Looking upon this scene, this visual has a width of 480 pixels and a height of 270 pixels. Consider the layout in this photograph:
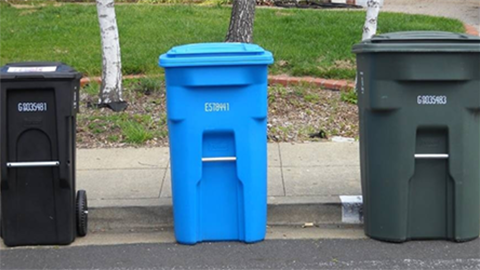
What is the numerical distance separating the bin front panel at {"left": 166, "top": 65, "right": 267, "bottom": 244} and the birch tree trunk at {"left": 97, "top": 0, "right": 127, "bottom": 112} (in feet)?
11.2

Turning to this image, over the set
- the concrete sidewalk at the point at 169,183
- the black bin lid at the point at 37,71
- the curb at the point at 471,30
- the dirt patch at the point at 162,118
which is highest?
the black bin lid at the point at 37,71

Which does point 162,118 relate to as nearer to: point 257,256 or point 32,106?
point 32,106

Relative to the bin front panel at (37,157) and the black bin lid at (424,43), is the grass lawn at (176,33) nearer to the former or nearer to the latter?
the black bin lid at (424,43)

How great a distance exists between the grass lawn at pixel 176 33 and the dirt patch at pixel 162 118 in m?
0.90

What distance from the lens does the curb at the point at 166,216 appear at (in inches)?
235

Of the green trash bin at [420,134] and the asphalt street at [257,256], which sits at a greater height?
the green trash bin at [420,134]

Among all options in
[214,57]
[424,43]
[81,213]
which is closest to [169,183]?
[81,213]

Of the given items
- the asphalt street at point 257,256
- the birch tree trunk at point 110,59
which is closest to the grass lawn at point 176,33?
the birch tree trunk at point 110,59

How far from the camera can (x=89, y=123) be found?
8383mm

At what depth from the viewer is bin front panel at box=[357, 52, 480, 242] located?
5211mm

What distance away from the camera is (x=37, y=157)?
5355 mm

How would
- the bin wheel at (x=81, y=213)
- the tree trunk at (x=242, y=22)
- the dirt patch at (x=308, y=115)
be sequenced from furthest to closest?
1. the tree trunk at (x=242, y=22)
2. the dirt patch at (x=308, y=115)
3. the bin wheel at (x=81, y=213)

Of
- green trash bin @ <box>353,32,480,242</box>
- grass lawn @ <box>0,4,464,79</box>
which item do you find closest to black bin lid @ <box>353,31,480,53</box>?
green trash bin @ <box>353,32,480,242</box>

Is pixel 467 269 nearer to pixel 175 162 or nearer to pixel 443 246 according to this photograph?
pixel 443 246
